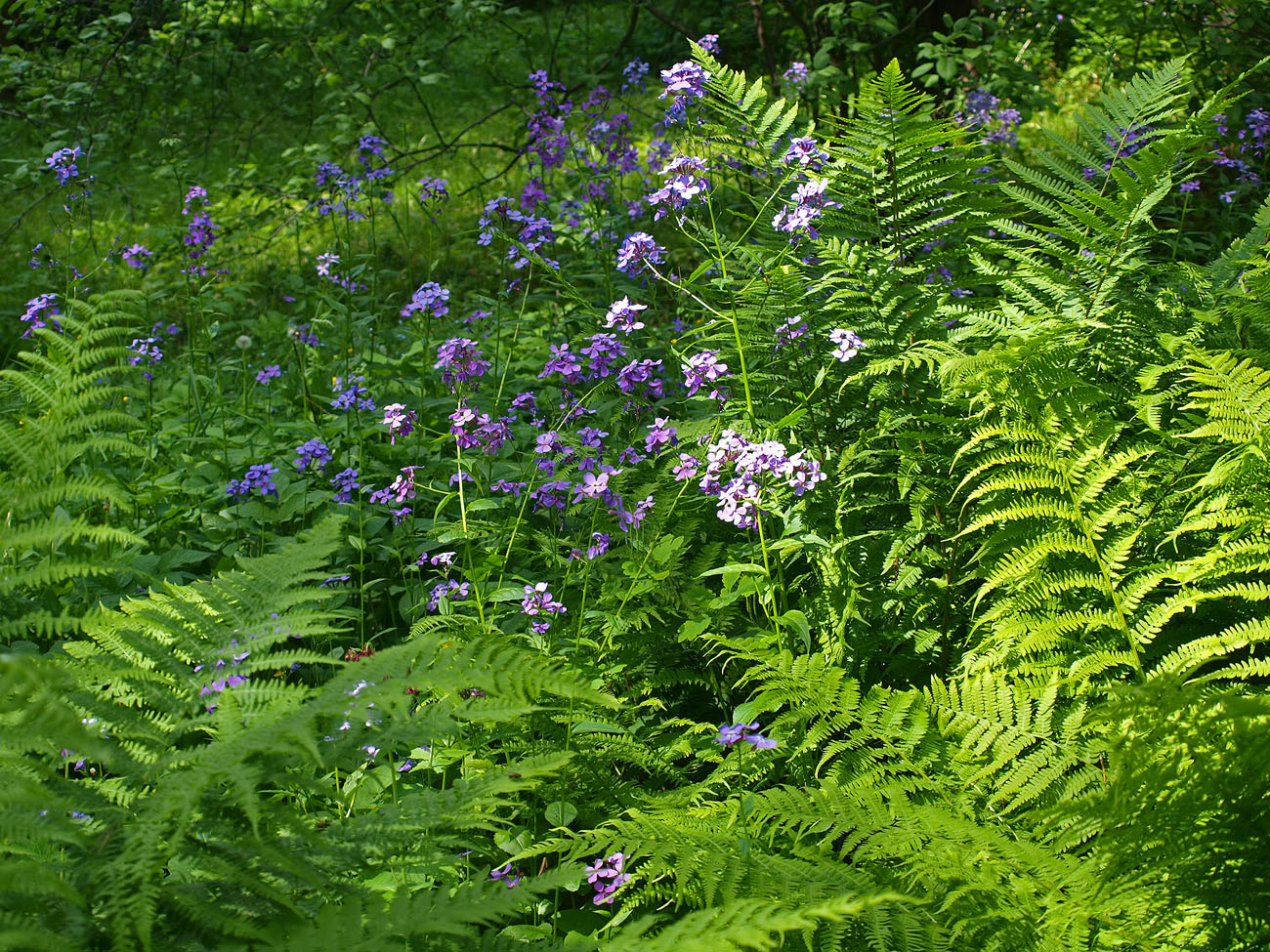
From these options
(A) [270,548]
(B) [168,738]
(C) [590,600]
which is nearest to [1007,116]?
(C) [590,600]

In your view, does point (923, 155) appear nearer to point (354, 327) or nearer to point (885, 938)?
point (885, 938)

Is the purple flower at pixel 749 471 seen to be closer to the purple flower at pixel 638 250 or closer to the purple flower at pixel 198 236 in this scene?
the purple flower at pixel 638 250

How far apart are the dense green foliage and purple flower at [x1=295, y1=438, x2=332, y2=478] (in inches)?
1.1

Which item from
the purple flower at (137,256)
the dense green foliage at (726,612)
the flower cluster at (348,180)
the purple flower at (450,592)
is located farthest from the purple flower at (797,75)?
the purple flower at (450,592)

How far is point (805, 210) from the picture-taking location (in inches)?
90.4

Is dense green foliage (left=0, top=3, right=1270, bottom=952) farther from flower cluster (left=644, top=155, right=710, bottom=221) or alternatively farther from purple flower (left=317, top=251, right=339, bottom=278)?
purple flower (left=317, top=251, right=339, bottom=278)

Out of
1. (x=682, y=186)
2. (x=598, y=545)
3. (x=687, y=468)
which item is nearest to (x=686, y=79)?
(x=682, y=186)

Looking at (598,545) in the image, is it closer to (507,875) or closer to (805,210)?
(507,875)

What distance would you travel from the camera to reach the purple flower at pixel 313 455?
2.84m

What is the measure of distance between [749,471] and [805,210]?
0.69 metres

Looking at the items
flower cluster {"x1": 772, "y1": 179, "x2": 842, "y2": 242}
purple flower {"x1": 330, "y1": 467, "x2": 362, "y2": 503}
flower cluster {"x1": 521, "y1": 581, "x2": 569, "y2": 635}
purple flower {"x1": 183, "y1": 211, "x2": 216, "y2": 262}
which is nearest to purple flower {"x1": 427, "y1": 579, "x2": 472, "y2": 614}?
flower cluster {"x1": 521, "y1": 581, "x2": 569, "y2": 635}

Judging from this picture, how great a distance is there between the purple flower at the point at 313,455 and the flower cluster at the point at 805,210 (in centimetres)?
139

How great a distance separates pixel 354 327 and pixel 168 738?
9.56 feet

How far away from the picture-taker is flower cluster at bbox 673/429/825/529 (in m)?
1.97
